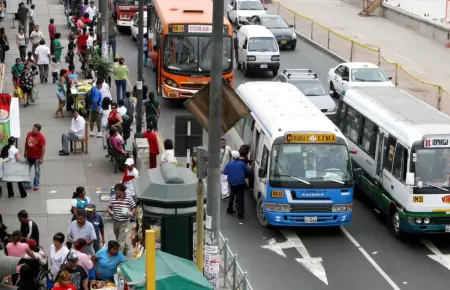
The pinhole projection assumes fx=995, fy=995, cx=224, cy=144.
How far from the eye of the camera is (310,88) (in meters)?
31.0

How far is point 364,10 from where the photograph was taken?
56719 millimetres

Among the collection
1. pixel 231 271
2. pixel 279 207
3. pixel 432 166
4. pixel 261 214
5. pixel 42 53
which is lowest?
pixel 261 214

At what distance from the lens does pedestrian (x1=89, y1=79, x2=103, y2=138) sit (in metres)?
26.7

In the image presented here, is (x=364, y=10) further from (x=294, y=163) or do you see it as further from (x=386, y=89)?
(x=294, y=163)

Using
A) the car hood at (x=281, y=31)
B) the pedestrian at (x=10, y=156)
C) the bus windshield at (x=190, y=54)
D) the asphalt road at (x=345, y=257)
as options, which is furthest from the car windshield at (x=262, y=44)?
the pedestrian at (x=10, y=156)

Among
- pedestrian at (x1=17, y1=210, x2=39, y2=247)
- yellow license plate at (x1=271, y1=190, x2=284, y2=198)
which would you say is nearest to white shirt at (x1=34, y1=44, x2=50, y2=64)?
yellow license plate at (x1=271, y1=190, x2=284, y2=198)

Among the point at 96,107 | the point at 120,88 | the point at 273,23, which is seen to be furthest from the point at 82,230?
the point at 273,23

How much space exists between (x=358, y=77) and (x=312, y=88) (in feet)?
9.91

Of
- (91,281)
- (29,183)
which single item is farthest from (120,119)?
(91,281)

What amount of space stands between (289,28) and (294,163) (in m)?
24.2

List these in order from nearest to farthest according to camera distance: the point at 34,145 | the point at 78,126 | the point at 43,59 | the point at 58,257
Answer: the point at 58,257
the point at 34,145
the point at 78,126
the point at 43,59

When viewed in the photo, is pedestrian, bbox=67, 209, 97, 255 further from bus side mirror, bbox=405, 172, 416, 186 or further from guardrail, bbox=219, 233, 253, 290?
bus side mirror, bbox=405, 172, 416, 186

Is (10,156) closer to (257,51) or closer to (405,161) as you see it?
(405,161)

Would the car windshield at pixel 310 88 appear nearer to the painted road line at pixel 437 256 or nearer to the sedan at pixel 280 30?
the painted road line at pixel 437 256
